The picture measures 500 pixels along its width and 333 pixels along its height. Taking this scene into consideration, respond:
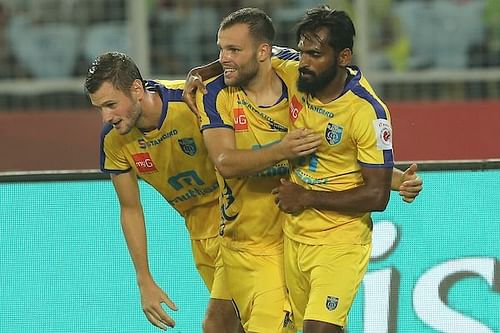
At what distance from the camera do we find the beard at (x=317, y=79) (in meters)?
5.51

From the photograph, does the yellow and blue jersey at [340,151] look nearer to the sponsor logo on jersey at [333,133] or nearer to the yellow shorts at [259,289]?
the sponsor logo on jersey at [333,133]

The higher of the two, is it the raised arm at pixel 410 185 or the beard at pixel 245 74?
the beard at pixel 245 74

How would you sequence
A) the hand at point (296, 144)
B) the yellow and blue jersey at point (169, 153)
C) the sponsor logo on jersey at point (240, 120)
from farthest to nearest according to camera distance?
the yellow and blue jersey at point (169, 153)
the sponsor logo on jersey at point (240, 120)
the hand at point (296, 144)

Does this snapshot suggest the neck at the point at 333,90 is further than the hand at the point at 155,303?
No

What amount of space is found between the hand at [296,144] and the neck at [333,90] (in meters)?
0.19

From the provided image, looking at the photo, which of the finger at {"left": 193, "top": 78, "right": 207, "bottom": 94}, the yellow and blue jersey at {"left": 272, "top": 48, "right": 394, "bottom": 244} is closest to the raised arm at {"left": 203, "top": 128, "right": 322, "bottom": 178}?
the yellow and blue jersey at {"left": 272, "top": 48, "right": 394, "bottom": 244}

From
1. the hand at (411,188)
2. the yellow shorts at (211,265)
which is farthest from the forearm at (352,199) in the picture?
the yellow shorts at (211,265)

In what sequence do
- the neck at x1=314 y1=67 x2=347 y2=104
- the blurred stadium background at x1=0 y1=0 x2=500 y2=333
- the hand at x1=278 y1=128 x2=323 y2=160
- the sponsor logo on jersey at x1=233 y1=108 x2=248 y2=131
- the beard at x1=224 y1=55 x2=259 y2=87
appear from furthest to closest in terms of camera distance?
1. the blurred stadium background at x1=0 y1=0 x2=500 y2=333
2. the sponsor logo on jersey at x1=233 y1=108 x2=248 y2=131
3. the beard at x1=224 y1=55 x2=259 y2=87
4. the neck at x1=314 y1=67 x2=347 y2=104
5. the hand at x1=278 y1=128 x2=323 y2=160

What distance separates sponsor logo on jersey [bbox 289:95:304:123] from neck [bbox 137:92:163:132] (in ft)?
2.11

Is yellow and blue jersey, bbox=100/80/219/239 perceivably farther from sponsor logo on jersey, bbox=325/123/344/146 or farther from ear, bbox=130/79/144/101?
sponsor logo on jersey, bbox=325/123/344/146

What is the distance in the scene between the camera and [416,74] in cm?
1255

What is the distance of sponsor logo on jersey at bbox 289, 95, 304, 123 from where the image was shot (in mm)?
5660

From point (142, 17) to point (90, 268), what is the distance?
5.92m

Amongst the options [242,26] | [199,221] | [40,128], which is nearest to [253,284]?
[199,221]
